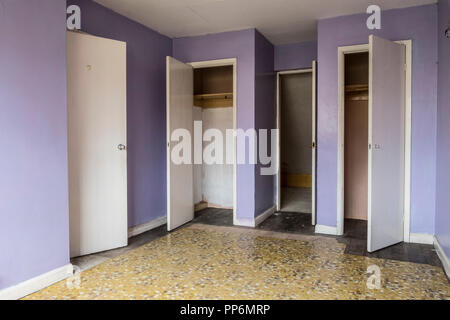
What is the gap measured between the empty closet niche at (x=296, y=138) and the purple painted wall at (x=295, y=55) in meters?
1.00

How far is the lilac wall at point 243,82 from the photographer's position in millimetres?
4320

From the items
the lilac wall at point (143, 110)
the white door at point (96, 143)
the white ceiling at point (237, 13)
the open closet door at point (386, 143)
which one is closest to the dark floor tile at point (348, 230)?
the open closet door at point (386, 143)

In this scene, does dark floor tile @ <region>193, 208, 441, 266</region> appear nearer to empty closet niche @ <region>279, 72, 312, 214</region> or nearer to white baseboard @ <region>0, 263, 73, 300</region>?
empty closet niche @ <region>279, 72, 312, 214</region>

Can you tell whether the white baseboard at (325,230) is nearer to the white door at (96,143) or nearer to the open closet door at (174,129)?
the open closet door at (174,129)

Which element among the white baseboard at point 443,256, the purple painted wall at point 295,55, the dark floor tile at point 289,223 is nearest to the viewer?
the white baseboard at point 443,256

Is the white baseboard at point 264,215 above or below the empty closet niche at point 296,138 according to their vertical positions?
below

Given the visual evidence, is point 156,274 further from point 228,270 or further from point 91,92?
point 91,92

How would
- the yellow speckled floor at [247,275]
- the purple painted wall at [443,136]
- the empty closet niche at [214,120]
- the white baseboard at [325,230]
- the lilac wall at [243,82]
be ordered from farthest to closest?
the empty closet niche at [214,120] → the lilac wall at [243,82] → the white baseboard at [325,230] → the purple painted wall at [443,136] → the yellow speckled floor at [247,275]

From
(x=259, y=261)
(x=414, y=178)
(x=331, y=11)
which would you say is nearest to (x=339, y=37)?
(x=331, y=11)

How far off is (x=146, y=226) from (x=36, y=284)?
1.78 m

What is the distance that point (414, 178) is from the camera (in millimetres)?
3598

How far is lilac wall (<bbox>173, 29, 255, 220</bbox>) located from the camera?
170 inches

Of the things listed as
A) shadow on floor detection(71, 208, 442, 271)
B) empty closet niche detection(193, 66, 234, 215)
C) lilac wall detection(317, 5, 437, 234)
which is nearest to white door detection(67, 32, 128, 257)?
shadow on floor detection(71, 208, 442, 271)

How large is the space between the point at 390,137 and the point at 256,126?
1.64 meters
